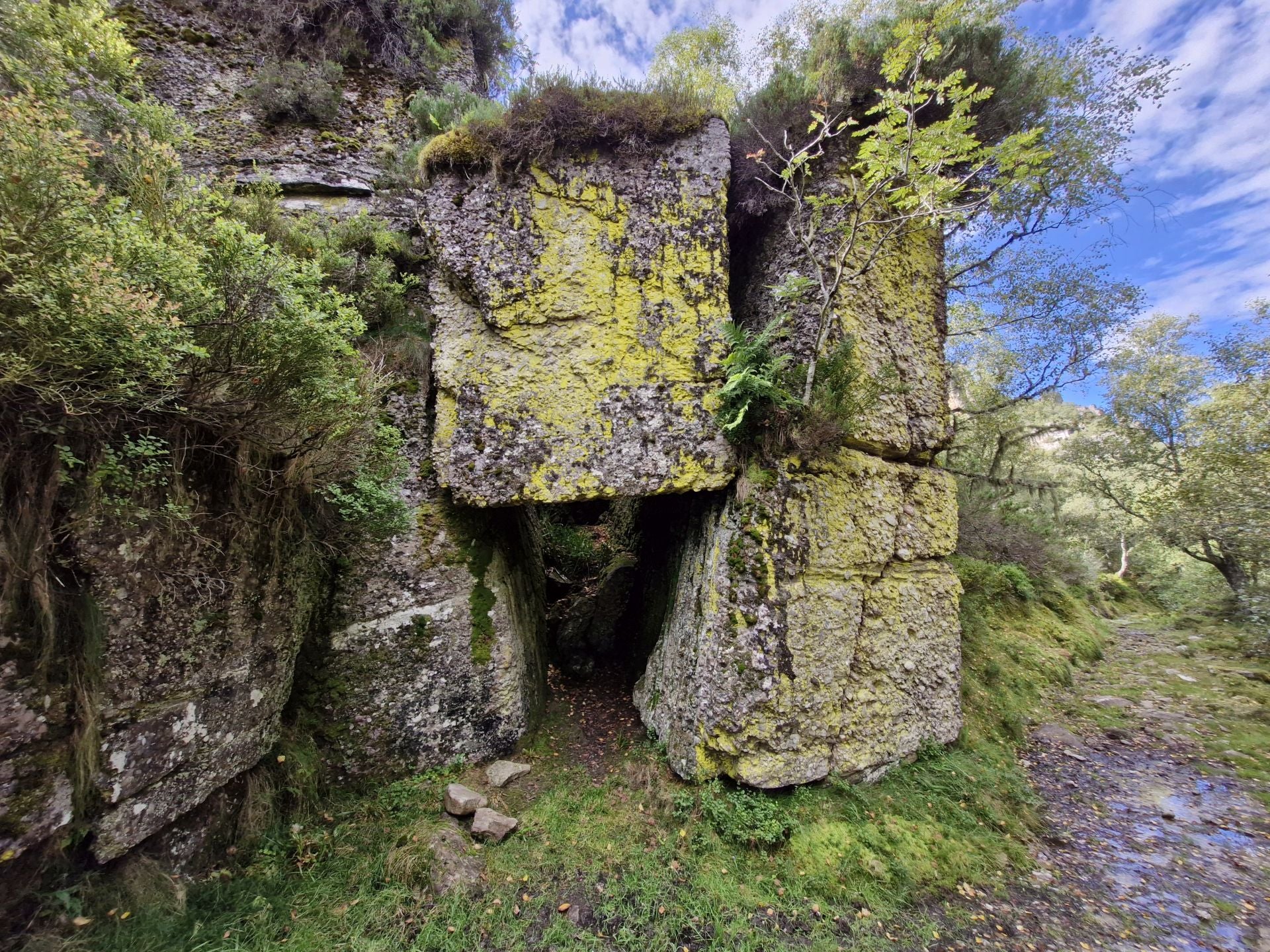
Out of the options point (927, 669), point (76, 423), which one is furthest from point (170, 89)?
point (927, 669)

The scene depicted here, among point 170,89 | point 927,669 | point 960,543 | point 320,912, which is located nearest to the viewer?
point 320,912

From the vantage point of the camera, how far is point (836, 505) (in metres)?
5.30

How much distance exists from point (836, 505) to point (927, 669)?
241cm

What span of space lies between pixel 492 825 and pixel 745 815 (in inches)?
92.3

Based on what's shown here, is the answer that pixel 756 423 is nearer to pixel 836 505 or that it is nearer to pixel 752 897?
pixel 836 505

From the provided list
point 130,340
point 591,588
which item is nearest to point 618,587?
point 591,588

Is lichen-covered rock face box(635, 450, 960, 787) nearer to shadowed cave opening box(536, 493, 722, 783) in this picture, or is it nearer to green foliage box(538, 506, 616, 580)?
shadowed cave opening box(536, 493, 722, 783)

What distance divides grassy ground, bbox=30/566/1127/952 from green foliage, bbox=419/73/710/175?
666 cm

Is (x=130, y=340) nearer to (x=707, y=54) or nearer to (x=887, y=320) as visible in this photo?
(x=887, y=320)

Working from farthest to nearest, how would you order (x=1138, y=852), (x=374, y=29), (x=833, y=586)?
(x=374, y=29), (x=833, y=586), (x=1138, y=852)

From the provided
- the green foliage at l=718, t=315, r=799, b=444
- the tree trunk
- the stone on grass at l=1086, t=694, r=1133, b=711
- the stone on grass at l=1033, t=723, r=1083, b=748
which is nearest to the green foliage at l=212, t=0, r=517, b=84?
the green foliage at l=718, t=315, r=799, b=444

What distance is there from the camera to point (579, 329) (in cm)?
527

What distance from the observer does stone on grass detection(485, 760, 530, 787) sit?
4941 millimetres

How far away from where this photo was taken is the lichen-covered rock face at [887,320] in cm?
553
